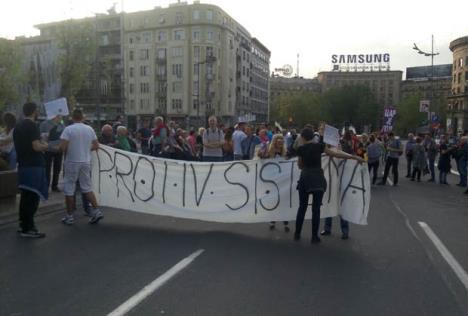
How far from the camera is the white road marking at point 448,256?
18.5 feet

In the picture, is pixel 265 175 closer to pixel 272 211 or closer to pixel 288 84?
pixel 272 211

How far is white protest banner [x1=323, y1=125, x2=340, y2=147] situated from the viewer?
7.55 meters

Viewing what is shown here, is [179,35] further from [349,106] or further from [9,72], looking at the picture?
Result: [9,72]

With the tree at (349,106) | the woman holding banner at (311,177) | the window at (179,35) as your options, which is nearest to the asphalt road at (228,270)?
the woman holding banner at (311,177)

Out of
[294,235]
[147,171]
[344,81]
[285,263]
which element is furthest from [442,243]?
[344,81]

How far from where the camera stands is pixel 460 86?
103m

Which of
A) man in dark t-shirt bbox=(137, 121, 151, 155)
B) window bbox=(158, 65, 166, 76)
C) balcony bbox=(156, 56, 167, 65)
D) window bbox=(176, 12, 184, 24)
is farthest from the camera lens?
window bbox=(158, 65, 166, 76)

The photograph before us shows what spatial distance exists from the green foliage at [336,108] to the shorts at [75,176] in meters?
92.2

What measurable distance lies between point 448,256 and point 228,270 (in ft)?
10.3

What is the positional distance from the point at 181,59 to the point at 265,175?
8136cm

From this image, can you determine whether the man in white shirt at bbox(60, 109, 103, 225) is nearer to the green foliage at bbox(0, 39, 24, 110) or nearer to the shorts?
the shorts

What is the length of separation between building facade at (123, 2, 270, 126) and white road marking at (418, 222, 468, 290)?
246 feet

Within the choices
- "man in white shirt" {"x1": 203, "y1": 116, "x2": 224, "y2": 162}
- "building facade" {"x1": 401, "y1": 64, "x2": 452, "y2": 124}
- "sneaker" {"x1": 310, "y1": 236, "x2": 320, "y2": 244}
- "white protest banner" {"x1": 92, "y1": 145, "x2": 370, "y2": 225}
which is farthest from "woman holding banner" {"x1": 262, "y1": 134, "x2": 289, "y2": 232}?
"building facade" {"x1": 401, "y1": 64, "x2": 452, "y2": 124}

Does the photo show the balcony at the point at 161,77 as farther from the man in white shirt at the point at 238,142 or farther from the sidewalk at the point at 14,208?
the sidewalk at the point at 14,208
